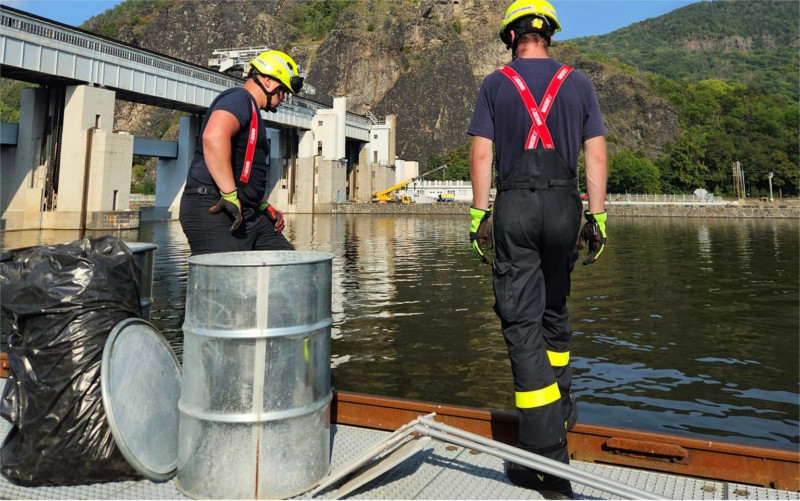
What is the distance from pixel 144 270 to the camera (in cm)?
316

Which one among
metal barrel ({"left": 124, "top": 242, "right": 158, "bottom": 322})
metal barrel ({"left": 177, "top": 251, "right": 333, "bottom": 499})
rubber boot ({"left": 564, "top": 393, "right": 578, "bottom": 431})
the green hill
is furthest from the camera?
the green hill

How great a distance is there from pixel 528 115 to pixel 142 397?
2356 millimetres

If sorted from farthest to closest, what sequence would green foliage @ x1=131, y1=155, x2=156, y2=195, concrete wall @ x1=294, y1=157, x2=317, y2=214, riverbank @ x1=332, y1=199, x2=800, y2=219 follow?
green foliage @ x1=131, y1=155, x2=156, y2=195 → riverbank @ x1=332, y1=199, x2=800, y2=219 → concrete wall @ x1=294, y1=157, x2=317, y2=214

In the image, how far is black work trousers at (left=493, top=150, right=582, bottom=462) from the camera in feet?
8.70

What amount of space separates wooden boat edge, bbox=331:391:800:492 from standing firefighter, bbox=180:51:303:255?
50.3 inches

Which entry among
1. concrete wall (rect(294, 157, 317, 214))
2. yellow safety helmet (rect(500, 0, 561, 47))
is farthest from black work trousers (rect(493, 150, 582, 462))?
concrete wall (rect(294, 157, 317, 214))

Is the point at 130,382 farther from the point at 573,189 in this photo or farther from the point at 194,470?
the point at 573,189

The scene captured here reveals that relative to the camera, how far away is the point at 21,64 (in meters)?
27.7

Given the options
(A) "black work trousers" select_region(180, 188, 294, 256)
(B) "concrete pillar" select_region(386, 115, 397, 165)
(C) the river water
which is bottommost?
(C) the river water

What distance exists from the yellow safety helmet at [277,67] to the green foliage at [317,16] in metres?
150

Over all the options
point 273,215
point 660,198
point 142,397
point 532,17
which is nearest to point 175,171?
point 273,215

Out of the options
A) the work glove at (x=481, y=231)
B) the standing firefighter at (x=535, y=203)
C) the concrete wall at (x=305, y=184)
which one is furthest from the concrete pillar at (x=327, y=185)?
the work glove at (x=481, y=231)

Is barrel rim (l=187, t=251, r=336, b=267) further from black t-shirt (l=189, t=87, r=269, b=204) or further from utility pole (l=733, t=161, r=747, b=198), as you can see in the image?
utility pole (l=733, t=161, r=747, b=198)

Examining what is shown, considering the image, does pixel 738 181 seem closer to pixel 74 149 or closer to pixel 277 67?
pixel 74 149
